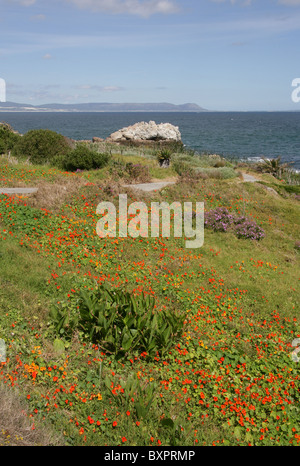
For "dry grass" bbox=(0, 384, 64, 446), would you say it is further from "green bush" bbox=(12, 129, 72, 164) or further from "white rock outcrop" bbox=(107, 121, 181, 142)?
"white rock outcrop" bbox=(107, 121, 181, 142)

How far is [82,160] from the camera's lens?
1838 centimetres

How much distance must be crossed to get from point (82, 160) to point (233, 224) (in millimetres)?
8661

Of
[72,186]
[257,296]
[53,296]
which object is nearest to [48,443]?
[53,296]

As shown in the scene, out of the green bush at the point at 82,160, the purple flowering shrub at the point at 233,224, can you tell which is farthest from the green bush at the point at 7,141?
the purple flowering shrub at the point at 233,224

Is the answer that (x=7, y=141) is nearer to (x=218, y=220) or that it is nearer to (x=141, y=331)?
(x=218, y=220)

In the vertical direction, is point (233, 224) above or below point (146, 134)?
below

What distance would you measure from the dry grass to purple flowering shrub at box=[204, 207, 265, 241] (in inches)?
387

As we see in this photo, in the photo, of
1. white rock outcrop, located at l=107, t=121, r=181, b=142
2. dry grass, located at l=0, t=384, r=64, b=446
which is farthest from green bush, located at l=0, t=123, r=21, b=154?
white rock outcrop, located at l=107, t=121, r=181, b=142

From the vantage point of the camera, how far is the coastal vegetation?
5.25 m

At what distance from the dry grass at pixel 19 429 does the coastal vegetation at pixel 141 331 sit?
0.01 meters

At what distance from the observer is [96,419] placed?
5191 mm

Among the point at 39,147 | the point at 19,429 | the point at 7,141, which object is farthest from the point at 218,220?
the point at 7,141

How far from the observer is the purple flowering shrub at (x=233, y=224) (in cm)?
1318

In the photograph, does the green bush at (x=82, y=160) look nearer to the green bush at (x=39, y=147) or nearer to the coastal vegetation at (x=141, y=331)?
the green bush at (x=39, y=147)
